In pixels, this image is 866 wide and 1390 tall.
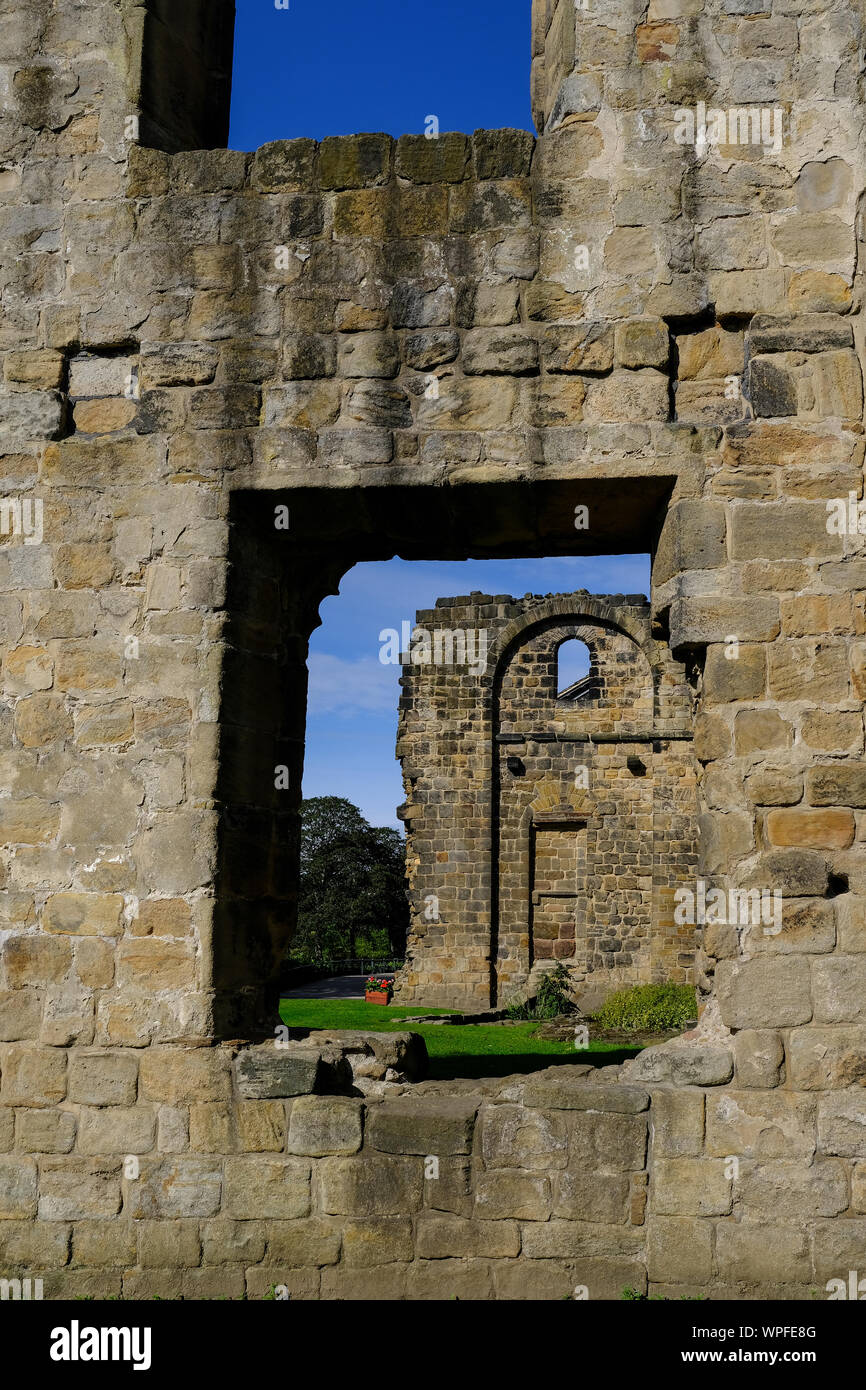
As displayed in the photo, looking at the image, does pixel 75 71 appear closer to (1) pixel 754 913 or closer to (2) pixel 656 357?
(2) pixel 656 357

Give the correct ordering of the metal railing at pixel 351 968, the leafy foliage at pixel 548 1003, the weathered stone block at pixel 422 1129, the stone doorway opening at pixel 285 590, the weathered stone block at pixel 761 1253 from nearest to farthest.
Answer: the weathered stone block at pixel 761 1253 < the weathered stone block at pixel 422 1129 < the stone doorway opening at pixel 285 590 < the leafy foliage at pixel 548 1003 < the metal railing at pixel 351 968

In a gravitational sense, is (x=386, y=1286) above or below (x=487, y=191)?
below

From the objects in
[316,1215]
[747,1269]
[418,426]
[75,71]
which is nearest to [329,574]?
[418,426]

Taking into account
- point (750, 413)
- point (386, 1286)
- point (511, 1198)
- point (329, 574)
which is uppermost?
point (750, 413)

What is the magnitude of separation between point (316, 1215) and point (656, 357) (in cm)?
358

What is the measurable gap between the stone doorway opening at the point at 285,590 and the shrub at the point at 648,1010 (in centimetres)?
1091

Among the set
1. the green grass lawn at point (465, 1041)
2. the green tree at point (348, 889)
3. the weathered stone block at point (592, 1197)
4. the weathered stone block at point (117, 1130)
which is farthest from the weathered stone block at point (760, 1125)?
the green tree at point (348, 889)

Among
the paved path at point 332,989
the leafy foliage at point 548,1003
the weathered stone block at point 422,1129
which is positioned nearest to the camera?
the weathered stone block at point 422,1129

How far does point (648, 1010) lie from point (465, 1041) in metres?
3.27

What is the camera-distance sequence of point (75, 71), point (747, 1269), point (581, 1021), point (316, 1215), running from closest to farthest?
point (747, 1269) → point (316, 1215) → point (75, 71) → point (581, 1021)

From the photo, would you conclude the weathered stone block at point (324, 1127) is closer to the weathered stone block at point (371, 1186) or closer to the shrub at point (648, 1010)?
the weathered stone block at point (371, 1186)

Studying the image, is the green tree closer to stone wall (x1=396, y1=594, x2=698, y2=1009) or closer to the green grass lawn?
stone wall (x1=396, y1=594, x2=698, y2=1009)

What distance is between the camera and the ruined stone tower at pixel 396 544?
404 centimetres

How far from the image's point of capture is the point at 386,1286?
13.3 feet
